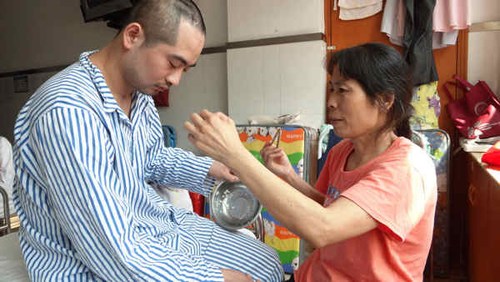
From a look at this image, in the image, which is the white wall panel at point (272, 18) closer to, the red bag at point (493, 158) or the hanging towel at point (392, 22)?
the hanging towel at point (392, 22)

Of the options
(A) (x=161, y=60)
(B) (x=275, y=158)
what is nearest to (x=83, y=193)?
(A) (x=161, y=60)

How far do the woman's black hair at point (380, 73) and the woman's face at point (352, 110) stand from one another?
17mm

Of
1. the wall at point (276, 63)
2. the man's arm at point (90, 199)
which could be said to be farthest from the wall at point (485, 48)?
the man's arm at point (90, 199)

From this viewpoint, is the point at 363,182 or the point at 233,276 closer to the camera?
the point at 363,182

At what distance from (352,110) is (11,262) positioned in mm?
1177

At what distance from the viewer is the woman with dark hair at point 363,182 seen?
79 centimetres

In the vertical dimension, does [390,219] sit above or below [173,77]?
below

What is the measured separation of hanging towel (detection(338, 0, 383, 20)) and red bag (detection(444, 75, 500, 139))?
0.74m

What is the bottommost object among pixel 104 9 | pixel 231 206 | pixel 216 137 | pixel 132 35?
pixel 231 206

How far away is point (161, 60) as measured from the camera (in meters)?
1.11

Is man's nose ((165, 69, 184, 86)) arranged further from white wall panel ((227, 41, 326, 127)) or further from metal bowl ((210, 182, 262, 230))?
white wall panel ((227, 41, 326, 127))

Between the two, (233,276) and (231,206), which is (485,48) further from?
(233,276)

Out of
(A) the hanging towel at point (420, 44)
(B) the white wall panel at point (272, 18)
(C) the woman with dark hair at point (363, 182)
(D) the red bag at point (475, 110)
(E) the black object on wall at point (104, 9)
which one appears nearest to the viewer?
(C) the woman with dark hair at point (363, 182)

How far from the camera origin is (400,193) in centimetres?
85
